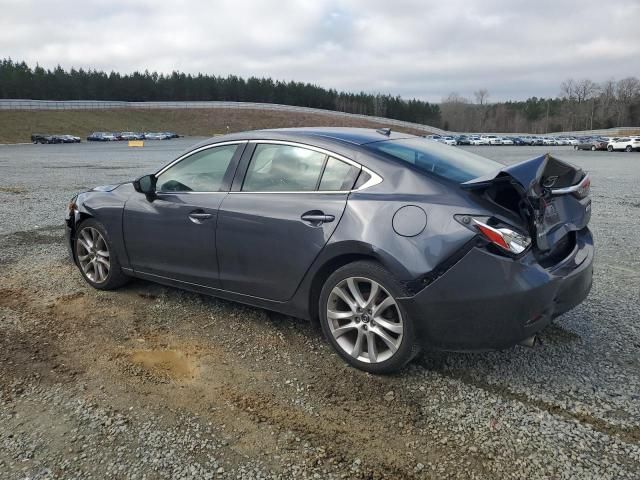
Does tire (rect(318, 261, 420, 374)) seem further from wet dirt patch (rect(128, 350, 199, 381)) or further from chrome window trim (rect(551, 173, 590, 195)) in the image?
chrome window trim (rect(551, 173, 590, 195))

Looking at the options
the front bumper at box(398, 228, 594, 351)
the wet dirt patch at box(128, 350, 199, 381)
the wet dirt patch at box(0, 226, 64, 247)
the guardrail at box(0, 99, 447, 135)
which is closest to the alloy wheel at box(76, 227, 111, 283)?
the wet dirt patch at box(128, 350, 199, 381)

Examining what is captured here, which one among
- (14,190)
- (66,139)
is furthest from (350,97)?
(14,190)

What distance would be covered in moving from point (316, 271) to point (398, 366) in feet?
2.69

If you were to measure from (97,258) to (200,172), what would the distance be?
1.53m

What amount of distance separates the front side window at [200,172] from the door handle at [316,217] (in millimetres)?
943

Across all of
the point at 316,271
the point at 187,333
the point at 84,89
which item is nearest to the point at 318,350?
the point at 316,271

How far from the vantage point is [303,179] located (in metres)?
3.65

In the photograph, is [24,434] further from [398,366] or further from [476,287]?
[476,287]

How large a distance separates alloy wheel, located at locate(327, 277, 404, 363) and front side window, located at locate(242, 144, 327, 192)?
79 cm

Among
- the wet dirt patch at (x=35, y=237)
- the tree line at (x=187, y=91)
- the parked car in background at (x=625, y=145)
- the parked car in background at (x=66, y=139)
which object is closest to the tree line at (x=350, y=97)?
the tree line at (x=187, y=91)

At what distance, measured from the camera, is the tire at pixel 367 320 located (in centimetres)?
314

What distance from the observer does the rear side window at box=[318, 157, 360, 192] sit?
3.43 metres

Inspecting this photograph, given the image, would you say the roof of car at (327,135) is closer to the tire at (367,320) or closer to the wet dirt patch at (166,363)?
the tire at (367,320)

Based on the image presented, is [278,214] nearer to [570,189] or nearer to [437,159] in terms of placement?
[437,159]
